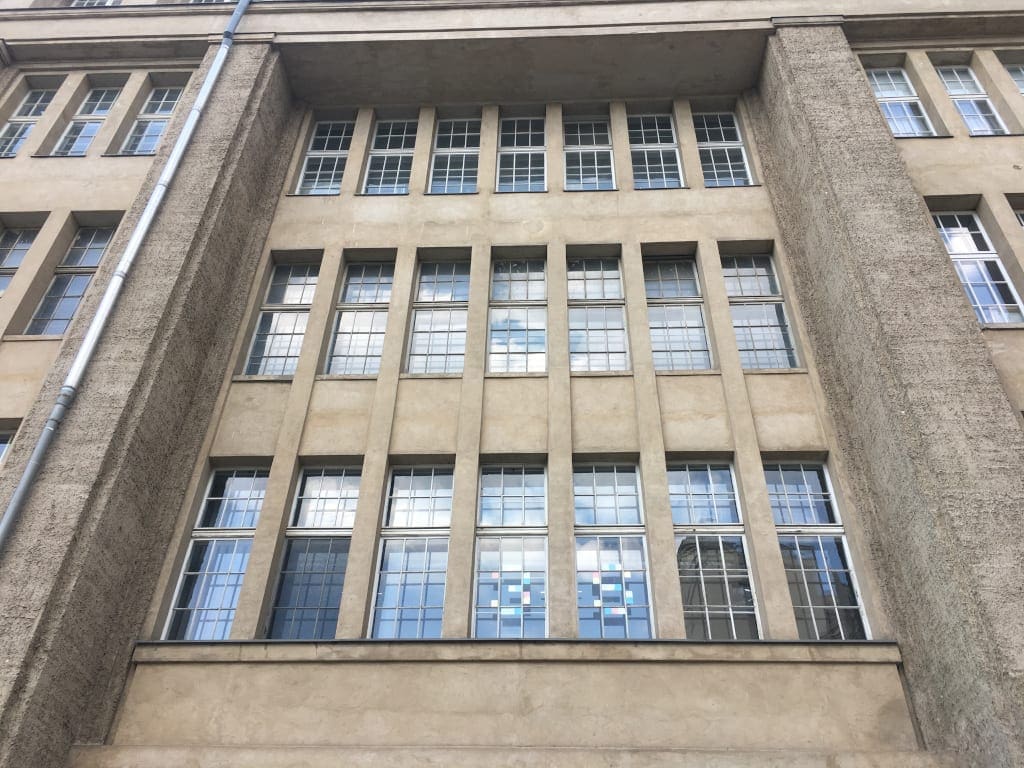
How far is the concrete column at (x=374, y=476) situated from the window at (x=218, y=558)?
152 cm

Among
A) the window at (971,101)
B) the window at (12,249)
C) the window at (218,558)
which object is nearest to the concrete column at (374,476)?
the window at (218,558)

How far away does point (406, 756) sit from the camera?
8422 millimetres

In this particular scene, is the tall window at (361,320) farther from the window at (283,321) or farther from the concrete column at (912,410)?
the concrete column at (912,410)

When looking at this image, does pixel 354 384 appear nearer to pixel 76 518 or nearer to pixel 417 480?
pixel 417 480

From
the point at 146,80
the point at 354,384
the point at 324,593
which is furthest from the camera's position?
the point at 146,80

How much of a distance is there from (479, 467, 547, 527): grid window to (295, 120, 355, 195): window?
22.9 ft

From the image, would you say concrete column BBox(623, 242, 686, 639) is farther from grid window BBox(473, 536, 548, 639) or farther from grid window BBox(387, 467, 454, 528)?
grid window BBox(387, 467, 454, 528)

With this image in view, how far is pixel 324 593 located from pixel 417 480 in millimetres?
2003

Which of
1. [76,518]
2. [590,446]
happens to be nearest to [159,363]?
[76,518]

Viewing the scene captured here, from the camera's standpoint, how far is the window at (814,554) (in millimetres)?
9812

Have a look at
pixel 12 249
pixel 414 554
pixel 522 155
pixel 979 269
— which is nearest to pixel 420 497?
pixel 414 554

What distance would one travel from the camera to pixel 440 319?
13297 millimetres

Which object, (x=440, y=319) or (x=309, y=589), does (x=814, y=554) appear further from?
(x=440, y=319)

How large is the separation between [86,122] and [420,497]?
11.3 meters
